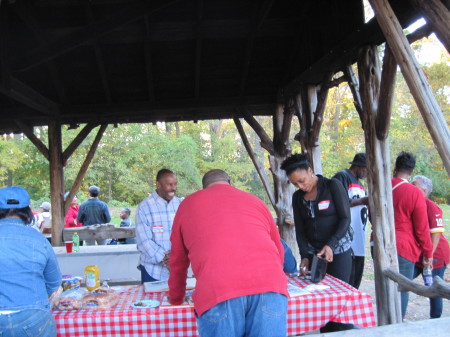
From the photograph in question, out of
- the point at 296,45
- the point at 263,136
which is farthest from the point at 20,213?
the point at 263,136

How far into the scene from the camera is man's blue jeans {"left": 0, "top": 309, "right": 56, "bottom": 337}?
2.01 m

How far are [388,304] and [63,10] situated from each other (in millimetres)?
4814

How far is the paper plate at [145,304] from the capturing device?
2.48 metres

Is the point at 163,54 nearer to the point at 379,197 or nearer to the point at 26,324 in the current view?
the point at 379,197

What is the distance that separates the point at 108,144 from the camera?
782 inches

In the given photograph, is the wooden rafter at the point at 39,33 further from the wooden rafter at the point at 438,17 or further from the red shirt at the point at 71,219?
the wooden rafter at the point at 438,17

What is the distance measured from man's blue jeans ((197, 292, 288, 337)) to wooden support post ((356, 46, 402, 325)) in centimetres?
189

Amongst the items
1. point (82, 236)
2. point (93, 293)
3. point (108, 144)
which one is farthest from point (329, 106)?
point (93, 293)

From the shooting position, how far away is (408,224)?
3.67m

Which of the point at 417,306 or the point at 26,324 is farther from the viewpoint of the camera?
the point at 417,306

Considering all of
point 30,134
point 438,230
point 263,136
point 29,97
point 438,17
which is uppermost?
point 29,97

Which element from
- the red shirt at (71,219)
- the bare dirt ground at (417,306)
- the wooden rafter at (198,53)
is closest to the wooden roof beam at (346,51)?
the wooden rafter at (198,53)

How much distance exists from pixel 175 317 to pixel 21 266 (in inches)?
34.9

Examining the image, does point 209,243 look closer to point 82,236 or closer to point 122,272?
point 122,272
